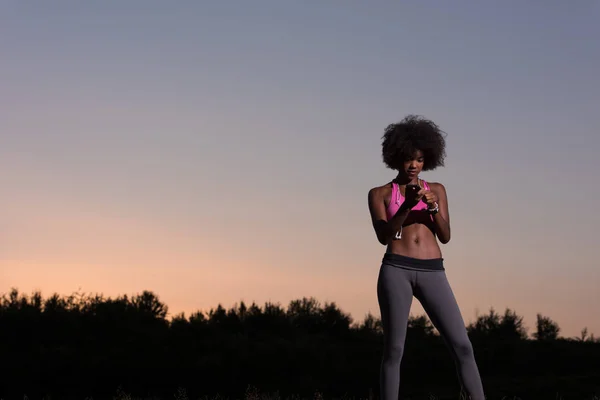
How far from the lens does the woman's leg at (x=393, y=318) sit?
657 cm

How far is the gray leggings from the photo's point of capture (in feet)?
21.4

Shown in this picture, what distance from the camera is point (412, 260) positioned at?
6707 mm

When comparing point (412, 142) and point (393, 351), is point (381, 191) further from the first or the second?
point (393, 351)


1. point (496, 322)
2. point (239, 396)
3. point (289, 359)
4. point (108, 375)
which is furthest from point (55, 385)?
point (496, 322)

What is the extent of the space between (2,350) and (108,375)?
167 inches

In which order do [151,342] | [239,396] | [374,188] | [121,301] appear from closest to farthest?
[374,188]
[239,396]
[151,342]
[121,301]


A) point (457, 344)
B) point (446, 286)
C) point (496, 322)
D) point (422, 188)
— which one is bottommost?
point (457, 344)

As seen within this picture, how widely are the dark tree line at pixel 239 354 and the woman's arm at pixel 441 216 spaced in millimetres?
16553

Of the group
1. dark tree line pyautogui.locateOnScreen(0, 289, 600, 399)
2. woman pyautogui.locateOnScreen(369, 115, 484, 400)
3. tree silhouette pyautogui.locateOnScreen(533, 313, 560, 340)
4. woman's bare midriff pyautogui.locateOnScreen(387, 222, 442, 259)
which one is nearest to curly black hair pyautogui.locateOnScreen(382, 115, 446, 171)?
woman pyautogui.locateOnScreen(369, 115, 484, 400)

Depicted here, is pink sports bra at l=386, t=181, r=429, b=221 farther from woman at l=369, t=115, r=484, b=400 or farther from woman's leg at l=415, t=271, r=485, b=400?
woman's leg at l=415, t=271, r=485, b=400

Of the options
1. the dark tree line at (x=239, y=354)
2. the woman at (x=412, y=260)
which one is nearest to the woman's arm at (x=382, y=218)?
the woman at (x=412, y=260)

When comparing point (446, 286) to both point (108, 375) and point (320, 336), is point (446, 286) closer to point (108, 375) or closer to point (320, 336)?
point (108, 375)

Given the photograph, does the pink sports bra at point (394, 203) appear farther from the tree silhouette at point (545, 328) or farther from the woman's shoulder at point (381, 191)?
the tree silhouette at point (545, 328)

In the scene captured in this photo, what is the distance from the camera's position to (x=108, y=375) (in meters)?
25.8
